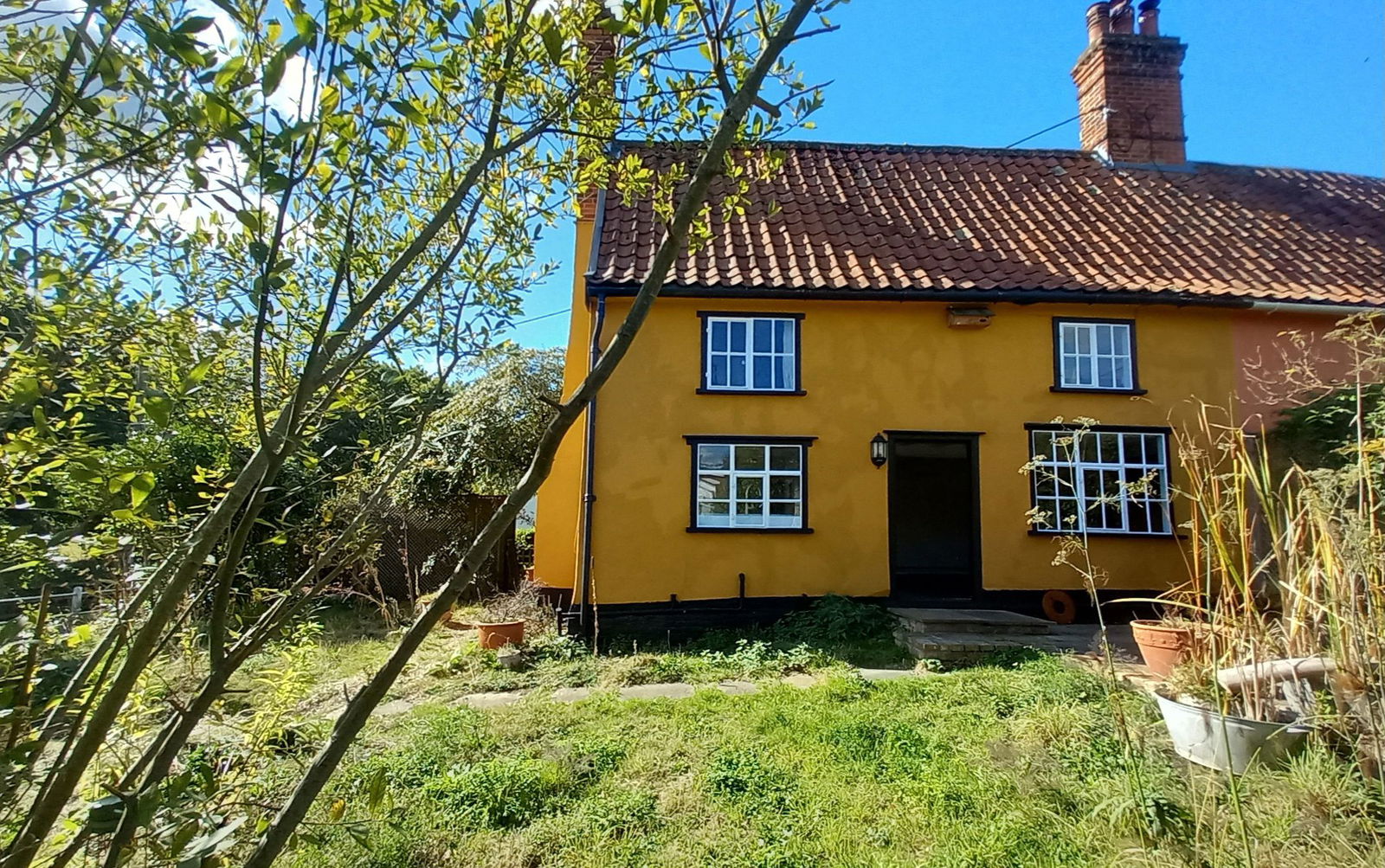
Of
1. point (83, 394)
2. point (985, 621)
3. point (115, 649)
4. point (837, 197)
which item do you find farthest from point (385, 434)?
point (837, 197)

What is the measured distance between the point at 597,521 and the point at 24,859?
26.4ft

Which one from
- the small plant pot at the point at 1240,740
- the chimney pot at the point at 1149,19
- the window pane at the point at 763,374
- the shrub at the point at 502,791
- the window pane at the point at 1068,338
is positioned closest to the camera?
the small plant pot at the point at 1240,740

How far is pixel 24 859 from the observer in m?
1.39

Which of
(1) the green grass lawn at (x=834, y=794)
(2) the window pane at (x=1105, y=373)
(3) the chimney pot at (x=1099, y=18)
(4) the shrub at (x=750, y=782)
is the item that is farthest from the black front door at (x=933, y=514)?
(4) the shrub at (x=750, y=782)

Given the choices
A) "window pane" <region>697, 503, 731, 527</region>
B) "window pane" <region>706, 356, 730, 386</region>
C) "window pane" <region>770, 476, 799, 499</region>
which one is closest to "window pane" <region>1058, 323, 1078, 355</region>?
"window pane" <region>770, 476, 799, 499</region>

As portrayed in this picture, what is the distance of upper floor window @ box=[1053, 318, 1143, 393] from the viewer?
1012 centimetres

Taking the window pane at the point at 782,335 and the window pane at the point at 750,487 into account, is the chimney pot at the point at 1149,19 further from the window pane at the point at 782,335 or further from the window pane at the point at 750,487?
the window pane at the point at 750,487

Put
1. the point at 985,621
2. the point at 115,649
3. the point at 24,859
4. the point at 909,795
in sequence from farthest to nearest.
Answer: the point at 985,621, the point at 909,795, the point at 115,649, the point at 24,859

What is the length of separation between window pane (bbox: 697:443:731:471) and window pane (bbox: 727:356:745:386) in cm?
92

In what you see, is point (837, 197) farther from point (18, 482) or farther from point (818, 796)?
point (18, 482)

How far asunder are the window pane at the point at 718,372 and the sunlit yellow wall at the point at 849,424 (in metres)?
0.24

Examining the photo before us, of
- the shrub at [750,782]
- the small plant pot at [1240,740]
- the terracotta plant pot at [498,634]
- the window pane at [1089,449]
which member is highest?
the window pane at [1089,449]

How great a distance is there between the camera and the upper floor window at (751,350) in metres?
9.91

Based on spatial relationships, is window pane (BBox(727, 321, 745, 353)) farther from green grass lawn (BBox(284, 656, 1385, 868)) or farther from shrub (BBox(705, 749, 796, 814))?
shrub (BBox(705, 749, 796, 814))
